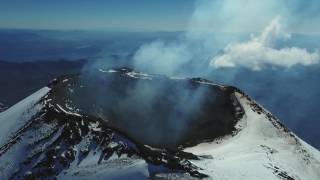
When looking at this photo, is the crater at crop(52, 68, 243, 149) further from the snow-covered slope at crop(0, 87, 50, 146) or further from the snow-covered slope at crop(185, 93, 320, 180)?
the snow-covered slope at crop(0, 87, 50, 146)

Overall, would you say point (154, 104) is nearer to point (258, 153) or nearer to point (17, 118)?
point (258, 153)

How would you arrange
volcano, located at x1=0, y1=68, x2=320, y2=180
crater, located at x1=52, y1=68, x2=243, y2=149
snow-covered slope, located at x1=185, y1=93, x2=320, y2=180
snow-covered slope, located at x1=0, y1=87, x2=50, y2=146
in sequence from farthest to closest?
1. crater, located at x1=52, y1=68, x2=243, y2=149
2. snow-covered slope, located at x1=0, y1=87, x2=50, y2=146
3. snow-covered slope, located at x1=185, y1=93, x2=320, y2=180
4. volcano, located at x1=0, y1=68, x2=320, y2=180

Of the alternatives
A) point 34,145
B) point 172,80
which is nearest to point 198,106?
point 172,80

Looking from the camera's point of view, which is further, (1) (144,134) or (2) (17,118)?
(1) (144,134)

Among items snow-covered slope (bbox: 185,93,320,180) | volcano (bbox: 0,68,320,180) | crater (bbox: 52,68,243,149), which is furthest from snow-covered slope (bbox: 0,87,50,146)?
snow-covered slope (bbox: 185,93,320,180)

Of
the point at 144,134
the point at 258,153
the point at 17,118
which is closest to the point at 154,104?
the point at 144,134

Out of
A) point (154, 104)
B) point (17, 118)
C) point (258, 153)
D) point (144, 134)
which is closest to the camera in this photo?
point (258, 153)

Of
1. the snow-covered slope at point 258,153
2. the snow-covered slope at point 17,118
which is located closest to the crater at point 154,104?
the snow-covered slope at point 258,153

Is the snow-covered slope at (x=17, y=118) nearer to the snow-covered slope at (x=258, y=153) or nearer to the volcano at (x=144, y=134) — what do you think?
the volcano at (x=144, y=134)

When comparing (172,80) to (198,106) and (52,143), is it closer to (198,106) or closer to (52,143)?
(198,106)
